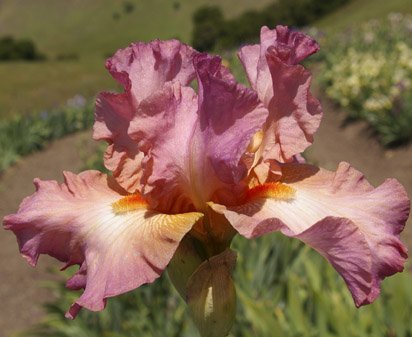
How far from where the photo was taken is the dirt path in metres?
4.47

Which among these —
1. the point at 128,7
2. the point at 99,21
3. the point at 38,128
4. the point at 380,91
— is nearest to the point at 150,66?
the point at 380,91

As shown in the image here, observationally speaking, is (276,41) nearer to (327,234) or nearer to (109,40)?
(327,234)

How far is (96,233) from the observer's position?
2.74 ft

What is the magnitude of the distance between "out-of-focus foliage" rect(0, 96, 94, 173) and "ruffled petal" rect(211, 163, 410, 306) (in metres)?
7.03

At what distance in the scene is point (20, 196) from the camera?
6859mm

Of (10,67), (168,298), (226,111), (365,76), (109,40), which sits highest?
(226,111)

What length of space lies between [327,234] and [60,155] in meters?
7.58

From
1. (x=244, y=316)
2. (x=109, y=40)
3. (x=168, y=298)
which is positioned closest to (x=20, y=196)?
(x=168, y=298)

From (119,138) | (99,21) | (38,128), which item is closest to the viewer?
(119,138)

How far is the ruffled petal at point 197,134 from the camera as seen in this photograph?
0.83m

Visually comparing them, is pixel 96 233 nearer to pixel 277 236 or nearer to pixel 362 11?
pixel 277 236

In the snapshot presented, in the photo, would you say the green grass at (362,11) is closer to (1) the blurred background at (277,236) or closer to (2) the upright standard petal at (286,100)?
(1) the blurred background at (277,236)

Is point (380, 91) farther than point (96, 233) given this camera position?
Yes

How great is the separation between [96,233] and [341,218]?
13.3 inches
